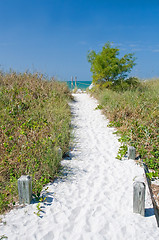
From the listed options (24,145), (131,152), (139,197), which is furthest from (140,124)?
(24,145)

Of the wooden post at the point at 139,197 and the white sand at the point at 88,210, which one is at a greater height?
the wooden post at the point at 139,197

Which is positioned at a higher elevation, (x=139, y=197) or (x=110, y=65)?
(x=110, y=65)

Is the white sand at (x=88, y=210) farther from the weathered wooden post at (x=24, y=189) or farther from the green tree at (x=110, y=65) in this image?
the green tree at (x=110, y=65)

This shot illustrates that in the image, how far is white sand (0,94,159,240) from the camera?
259 centimetres

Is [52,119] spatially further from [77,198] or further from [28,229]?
[28,229]

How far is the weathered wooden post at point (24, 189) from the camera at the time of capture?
303 centimetres

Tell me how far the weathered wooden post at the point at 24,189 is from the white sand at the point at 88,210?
13 centimetres

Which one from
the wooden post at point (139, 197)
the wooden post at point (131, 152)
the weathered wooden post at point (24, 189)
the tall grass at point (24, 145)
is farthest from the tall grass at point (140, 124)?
the weathered wooden post at point (24, 189)

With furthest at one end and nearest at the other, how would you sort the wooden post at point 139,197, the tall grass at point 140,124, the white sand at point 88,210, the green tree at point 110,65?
the green tree at point 110,65, the tall grass at point 140,124, the wooden post at point 139,197, the white sand at point 88,210

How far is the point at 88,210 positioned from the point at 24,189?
1.04 metres

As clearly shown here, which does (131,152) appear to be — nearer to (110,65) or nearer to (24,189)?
(24,189)

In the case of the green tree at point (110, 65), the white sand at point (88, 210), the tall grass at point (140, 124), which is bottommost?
the white sand at point (88, 210)

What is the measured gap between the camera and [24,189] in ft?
9.99

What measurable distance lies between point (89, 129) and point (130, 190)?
4.02 metres
